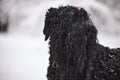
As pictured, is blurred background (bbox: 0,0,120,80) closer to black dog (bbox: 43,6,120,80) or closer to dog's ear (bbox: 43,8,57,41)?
dog's ear (bbox: 43,8,57,41)

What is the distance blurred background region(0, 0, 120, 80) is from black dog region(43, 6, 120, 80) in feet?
14.1

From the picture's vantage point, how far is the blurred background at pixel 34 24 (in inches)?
293

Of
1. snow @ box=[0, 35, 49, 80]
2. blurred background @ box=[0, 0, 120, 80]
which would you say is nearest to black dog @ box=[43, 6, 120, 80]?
snow @ box=[0, 35, 49, 80]

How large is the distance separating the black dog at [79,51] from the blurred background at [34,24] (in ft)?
14.1

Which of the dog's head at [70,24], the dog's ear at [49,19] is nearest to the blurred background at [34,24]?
the dog's ear at [49,19]

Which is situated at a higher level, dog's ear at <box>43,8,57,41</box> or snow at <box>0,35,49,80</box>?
dog's ear at <box>43,8,57,41</box>

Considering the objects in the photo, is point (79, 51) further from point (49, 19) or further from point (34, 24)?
point (34, 24)

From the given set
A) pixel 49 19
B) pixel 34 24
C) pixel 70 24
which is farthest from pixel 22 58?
pixel 70 24

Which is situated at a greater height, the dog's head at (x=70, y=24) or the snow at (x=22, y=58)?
the dog's head at (x=70, y=24)

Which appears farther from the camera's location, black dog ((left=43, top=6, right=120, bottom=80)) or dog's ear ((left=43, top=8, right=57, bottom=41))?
dog's ear ((left=43, top=8, right=57, bottom=41))

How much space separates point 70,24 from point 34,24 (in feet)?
22.2

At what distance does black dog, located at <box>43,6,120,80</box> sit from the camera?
240 centimetres

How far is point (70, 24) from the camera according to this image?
2.48 meters

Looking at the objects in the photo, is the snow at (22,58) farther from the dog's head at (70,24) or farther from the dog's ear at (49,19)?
the dog's head at (70,24)
